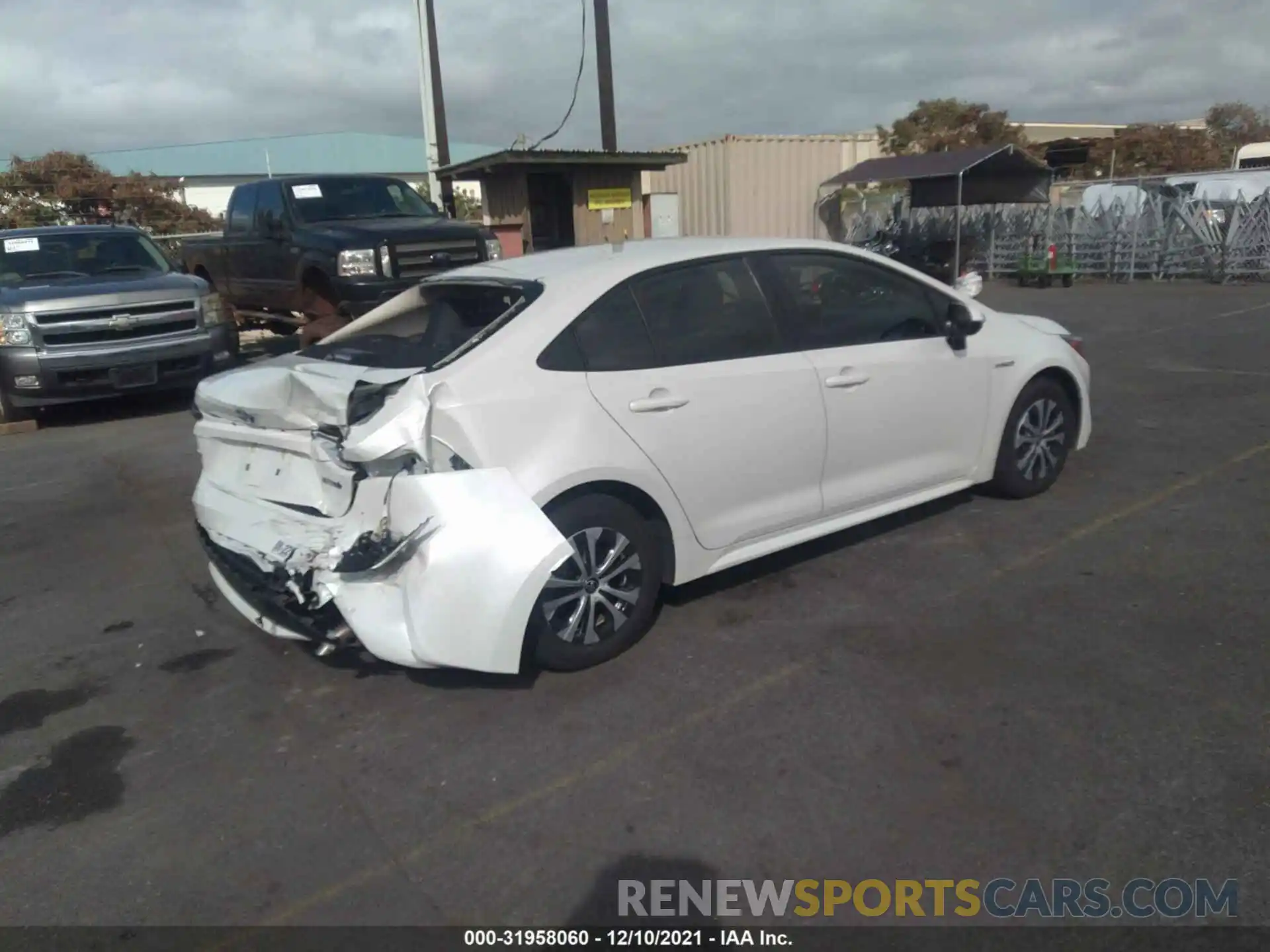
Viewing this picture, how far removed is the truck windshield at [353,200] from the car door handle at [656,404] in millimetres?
7864

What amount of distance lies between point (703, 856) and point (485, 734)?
40.8 inches

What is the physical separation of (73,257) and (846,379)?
9.02 m

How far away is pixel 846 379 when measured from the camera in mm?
4684

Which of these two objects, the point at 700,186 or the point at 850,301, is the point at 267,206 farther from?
the point at 700,186

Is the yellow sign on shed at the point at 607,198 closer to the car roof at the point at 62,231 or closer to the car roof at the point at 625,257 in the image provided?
the car roof at the point at 62,231

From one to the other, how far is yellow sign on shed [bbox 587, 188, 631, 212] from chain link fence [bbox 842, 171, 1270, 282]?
11384 millimetres

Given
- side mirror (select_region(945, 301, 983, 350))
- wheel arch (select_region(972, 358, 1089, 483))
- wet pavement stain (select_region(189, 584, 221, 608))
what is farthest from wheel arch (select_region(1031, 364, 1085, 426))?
wet pavement stain (select_region(189, 584, 221, 608))

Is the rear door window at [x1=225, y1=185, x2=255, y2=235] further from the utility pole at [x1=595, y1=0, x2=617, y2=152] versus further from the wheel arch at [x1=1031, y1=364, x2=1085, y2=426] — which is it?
the wheel arch at [x1=1031, y1=364, x2=1085, y2=426]

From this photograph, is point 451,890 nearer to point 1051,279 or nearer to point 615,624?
point 615,624

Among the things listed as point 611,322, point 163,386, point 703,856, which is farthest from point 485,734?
point 163,386

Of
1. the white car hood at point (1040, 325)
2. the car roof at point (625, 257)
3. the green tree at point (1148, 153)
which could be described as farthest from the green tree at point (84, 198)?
the green tree at point (1148, 153)

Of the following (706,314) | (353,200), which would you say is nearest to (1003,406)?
(706,314)

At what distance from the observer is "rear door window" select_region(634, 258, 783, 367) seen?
168 inches

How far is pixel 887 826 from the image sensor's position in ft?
9.78
